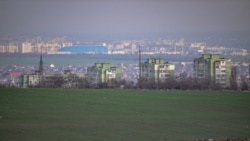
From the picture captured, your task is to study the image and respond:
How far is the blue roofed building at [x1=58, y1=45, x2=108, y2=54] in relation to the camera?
79.1 ft

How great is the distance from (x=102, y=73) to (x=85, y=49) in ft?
3.99

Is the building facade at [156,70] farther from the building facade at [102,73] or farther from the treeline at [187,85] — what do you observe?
the building facade at [102,73]

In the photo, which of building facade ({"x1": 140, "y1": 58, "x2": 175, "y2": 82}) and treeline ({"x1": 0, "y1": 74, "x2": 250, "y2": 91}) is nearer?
treeline ({"x1": 0, "y1": 74, "x2": 250, "y2": 91})

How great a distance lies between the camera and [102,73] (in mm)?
24375

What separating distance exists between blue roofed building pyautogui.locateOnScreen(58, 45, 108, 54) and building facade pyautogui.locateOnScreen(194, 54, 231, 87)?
13.2ft

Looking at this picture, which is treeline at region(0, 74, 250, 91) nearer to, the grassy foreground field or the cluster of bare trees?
the cluster of bare trees

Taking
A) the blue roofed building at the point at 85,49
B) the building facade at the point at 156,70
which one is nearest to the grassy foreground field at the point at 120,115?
the building facade at the point at 156,70

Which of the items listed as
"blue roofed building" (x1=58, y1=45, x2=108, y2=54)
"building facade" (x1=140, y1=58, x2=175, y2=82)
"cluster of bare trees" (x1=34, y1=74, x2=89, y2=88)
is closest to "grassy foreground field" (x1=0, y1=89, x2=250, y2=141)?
"cluster of bare trees" (x1=34, y1=74, x2=89, y2=88)

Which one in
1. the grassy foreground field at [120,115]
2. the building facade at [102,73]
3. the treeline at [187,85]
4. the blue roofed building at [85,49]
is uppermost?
the blue roofed building at [85,49]

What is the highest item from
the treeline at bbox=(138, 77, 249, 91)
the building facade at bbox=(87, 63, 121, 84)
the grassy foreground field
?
the building facade at bbox=(87, 63, 121, 84)

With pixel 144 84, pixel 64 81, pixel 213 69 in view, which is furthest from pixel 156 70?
pixel 64 81

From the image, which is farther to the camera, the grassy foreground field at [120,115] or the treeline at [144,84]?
the treeline at [144,84]

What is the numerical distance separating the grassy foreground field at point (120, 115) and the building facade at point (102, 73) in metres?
1.34

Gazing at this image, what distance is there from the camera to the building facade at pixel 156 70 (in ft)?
81.3
